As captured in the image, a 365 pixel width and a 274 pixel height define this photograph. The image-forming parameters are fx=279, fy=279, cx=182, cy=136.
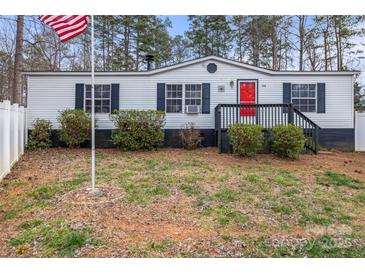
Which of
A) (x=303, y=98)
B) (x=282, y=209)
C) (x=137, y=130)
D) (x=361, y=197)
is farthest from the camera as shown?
(x=303, y=98)

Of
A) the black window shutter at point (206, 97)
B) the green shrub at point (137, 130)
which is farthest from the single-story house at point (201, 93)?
the green shrub at point (137, 130)

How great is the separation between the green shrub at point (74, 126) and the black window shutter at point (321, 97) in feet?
27.3

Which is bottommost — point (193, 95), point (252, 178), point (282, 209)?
point (282, 209)

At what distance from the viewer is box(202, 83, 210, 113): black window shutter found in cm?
1040

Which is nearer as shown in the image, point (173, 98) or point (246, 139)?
point (246, 139)

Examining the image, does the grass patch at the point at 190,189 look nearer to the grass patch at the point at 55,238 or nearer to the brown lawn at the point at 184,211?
the brown lawn at the point at 184,211

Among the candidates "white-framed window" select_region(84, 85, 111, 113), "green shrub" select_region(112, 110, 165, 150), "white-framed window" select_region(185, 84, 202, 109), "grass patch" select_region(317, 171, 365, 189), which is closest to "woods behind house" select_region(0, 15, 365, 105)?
"white-framed window" select_region(84, 85, 111, 113)

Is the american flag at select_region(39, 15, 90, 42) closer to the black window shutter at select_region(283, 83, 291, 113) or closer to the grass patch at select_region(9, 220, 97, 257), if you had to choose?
the grass patch at select_region(9, 220, 97, 257)

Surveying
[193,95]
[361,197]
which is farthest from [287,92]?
[361,197]

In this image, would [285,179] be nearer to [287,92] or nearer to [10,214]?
[10,214]

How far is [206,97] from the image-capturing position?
10414mm

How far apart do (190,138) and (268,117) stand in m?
2.69

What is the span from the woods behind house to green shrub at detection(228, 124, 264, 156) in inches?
434
